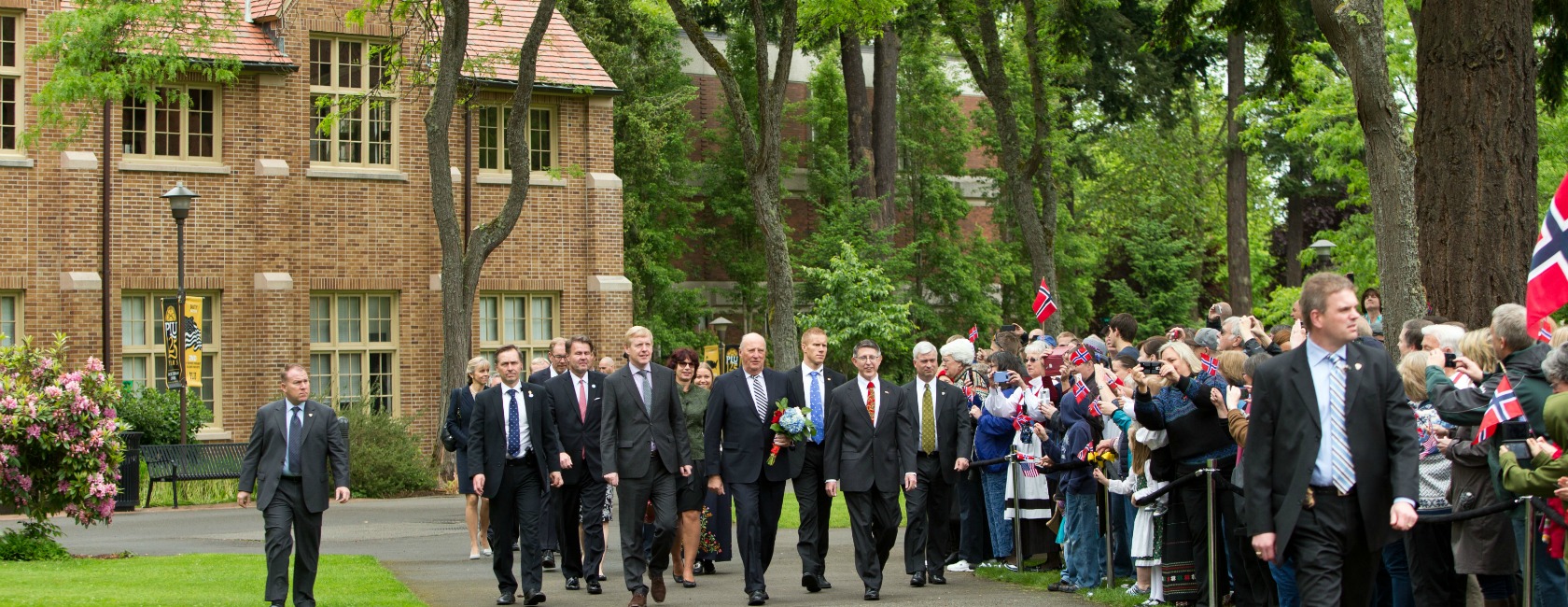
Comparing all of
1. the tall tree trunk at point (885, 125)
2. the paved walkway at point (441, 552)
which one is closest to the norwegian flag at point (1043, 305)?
the paved walkway at point (441, 552)

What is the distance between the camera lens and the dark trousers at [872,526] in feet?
39.5

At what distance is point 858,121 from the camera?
41844 millimetres

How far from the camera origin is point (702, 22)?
40.3 meters

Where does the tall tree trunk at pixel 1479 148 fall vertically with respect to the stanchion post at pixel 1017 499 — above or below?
above

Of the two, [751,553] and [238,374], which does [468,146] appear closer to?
[238,374]

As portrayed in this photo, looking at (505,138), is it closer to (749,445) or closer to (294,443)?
(749,445)

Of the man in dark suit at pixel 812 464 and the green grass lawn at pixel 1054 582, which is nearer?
the green grass lawn at pixel 1054 582

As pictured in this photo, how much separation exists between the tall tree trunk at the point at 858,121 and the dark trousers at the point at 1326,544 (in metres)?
33.8

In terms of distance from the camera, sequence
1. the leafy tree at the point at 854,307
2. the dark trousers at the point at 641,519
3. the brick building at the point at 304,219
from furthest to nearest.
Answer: the leafy tree at the point at 854,307, the brick building at the point at 304,219, the dark trousers at the point at 641,519

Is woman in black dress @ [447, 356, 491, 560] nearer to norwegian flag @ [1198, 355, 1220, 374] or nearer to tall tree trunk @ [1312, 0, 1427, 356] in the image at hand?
norwegian flag @ [1198, 355, 1220, 374]

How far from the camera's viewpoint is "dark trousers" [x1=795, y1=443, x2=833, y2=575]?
1240cm

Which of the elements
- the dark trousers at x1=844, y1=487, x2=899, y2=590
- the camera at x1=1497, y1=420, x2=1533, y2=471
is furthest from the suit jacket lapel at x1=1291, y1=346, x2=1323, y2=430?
the dark trousers at x1=844, y1=487, x2=899, y2=590

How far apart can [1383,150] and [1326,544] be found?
8466 mm

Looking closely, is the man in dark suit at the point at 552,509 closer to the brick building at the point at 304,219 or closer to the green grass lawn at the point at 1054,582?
the green grass lawn at the point at 1054,582
